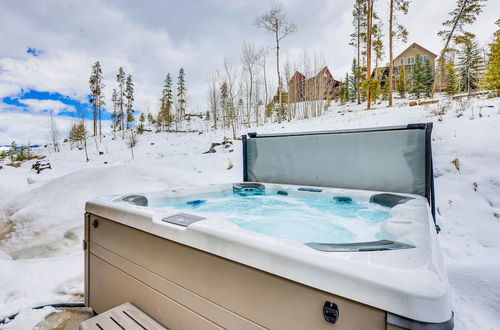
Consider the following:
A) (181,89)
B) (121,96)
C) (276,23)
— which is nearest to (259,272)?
(276,23)

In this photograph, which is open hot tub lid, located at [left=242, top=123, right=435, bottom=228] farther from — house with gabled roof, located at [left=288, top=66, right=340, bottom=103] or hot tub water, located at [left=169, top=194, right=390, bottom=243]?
house with gabled roof, located at [left=288, top=66, right=340, bottom=103]

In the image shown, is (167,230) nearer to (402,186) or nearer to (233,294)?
(233,294)

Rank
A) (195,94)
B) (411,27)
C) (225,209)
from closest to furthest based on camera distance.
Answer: (225,209)
(411,27)
(195,94)

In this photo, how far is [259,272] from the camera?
651 mm

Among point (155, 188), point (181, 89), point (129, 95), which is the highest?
point (181, 89)

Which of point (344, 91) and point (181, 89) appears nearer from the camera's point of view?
point (344, 91)

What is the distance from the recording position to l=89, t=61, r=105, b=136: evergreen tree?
1595 cm

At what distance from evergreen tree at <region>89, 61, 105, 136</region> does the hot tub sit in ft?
57.1

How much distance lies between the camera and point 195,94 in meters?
17.5

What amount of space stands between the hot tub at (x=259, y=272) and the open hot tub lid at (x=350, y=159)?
12.9 inches

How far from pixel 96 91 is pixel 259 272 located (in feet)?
64.4

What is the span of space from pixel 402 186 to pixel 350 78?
1589 centimetres

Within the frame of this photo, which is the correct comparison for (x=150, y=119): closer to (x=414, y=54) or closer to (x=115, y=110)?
(x=115, y=110)

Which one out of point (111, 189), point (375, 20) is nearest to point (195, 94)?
point (375, 20)
